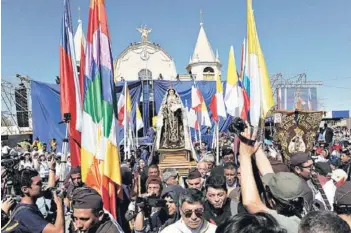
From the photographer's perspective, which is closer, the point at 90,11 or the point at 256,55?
the point at 90,11

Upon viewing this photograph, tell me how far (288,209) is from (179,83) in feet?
84.6

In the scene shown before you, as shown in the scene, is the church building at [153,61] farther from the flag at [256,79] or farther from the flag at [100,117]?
the flag at [100,117]

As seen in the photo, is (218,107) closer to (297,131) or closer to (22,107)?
(297,131)

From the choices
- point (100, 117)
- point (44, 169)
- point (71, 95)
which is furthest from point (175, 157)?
point (100, 117)

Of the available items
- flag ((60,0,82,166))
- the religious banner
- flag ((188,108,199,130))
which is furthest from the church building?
flag ((60,0,82,166))

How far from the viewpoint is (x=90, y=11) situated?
4574 millimetres

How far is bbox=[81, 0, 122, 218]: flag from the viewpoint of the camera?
404 cm

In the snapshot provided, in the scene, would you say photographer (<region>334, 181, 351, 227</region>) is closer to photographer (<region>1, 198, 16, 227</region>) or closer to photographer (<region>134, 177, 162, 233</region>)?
photographer (<region>134, 177, 162, 233</region>)

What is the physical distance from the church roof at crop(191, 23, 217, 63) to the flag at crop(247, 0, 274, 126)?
4013 cm

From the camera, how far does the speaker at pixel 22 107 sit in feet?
93.6

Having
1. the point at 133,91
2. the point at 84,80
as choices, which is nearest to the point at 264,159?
the point at 84,80

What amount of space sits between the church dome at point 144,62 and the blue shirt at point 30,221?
42.3 metres

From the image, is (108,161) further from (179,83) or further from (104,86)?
(179,83)

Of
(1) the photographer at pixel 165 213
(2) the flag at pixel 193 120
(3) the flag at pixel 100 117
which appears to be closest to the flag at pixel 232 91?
(3) the flag at pixel 100 117
